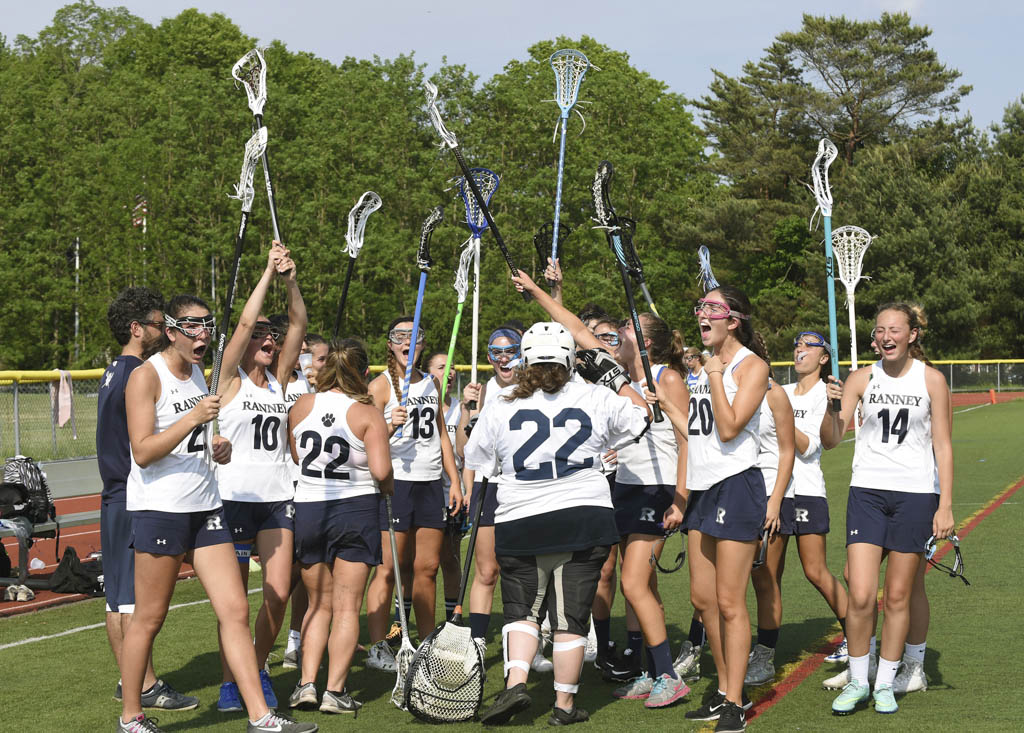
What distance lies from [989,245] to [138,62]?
44.0 meters

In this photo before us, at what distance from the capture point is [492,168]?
42.4 metres

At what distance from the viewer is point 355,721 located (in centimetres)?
625

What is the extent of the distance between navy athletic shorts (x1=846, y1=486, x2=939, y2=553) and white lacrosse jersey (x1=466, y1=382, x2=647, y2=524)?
4.46 ft

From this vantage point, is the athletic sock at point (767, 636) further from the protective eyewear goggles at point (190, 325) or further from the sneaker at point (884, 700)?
the protective eyewear goggles at point (190, 325)

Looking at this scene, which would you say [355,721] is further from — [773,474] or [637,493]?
[773,474]

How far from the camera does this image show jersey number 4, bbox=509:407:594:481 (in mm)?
5887

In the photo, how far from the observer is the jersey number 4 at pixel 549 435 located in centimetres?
589

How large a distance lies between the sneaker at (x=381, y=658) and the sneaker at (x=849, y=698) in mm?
2755

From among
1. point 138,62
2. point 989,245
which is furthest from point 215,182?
point 989,245

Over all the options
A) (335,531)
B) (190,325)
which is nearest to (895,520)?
(335,531)

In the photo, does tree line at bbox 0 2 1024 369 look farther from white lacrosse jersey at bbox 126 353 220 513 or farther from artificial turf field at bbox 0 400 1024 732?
white lacrosse jersey at bbox 126 353 220 513

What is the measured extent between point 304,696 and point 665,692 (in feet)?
6.38

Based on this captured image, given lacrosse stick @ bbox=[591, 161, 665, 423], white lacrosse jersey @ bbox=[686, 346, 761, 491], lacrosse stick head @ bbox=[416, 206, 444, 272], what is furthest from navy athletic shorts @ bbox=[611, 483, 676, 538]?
lacrosse stick head @ bbox=[416, 206, 444, 272]

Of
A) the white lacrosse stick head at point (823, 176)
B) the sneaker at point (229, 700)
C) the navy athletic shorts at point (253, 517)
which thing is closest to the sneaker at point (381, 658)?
the sneaker at point (229, 700)
